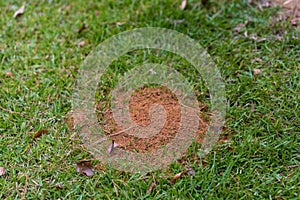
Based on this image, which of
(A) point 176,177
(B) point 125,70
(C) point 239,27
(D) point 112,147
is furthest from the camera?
(C) point 239,27

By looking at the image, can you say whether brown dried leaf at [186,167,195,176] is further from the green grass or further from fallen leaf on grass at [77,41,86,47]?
fallen leaf on grass at [77,41,86,47]

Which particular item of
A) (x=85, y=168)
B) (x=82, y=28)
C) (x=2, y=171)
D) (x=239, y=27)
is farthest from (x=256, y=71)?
(x=2, y=171)

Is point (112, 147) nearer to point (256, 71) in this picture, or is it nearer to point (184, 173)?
point (184, 173)

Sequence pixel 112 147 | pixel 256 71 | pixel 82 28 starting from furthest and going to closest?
pixel 82 28 < pixel 256 71 < pixel 112 147

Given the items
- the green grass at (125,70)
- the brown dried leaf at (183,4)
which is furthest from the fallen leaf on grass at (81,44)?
the brown dried leaf at (183,4)

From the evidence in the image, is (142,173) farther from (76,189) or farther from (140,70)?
(140,70)

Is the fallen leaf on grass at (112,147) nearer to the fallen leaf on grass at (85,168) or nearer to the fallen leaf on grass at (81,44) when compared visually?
the fallen leaf on grass at (85,168)
